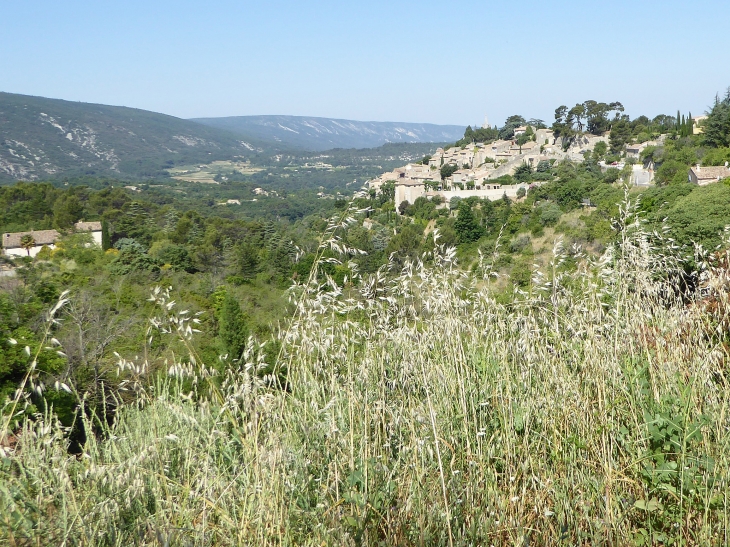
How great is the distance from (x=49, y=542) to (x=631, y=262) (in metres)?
2.42

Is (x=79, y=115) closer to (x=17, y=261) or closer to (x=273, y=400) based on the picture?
(x=17, y=261)

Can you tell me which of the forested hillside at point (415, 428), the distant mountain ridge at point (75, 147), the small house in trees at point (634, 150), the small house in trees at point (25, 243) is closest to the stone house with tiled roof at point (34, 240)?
the small house in trees at point (25, 243)

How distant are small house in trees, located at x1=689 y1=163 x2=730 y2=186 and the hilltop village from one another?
20.9ft

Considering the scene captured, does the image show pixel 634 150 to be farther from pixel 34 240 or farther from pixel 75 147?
pixel 75 147

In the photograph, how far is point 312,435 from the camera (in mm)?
1812

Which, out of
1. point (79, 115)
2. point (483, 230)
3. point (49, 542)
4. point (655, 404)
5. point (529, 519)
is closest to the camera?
point (49, 542)

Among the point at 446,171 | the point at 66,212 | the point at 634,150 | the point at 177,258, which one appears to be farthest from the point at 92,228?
the point at 634,150

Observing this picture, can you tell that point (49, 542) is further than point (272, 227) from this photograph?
No

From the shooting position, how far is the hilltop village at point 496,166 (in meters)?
40.3

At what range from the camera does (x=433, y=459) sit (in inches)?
63.1

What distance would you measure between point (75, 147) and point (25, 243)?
148 metres

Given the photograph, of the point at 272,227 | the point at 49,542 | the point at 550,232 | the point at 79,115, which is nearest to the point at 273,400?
the point at 49,542

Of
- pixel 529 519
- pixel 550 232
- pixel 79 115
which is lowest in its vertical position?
pixel 550 232

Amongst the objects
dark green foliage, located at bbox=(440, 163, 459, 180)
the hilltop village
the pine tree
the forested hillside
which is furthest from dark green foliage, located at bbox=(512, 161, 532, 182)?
the forested hillside
